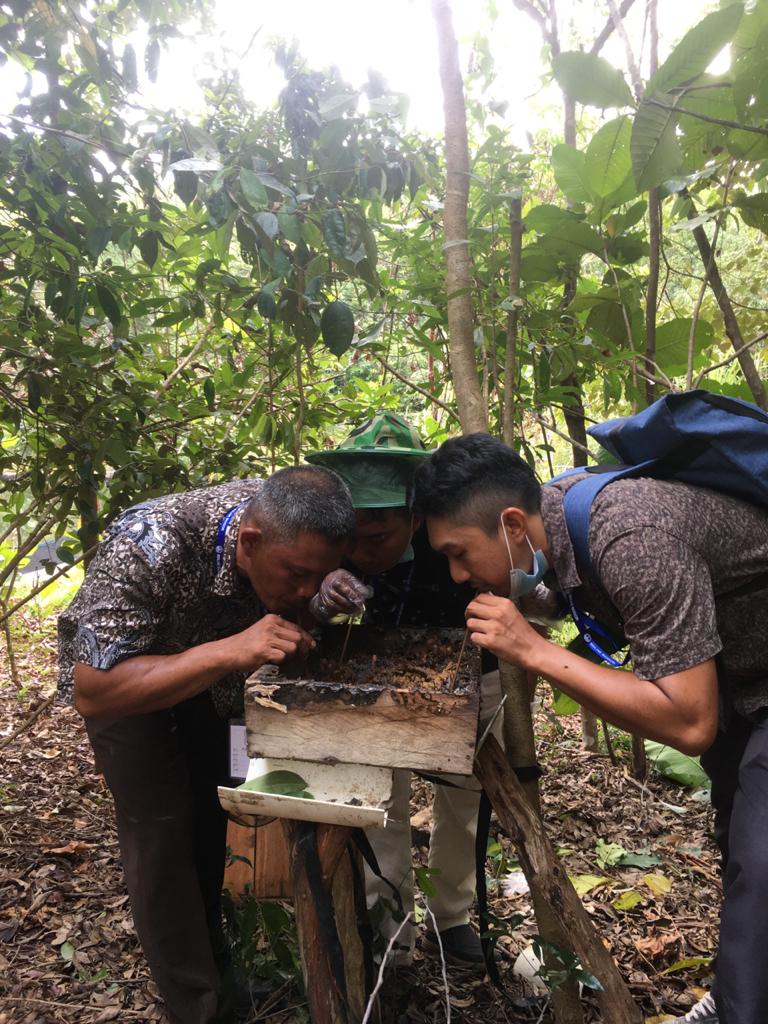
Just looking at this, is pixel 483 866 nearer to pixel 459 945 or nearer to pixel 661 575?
pixel 459 945

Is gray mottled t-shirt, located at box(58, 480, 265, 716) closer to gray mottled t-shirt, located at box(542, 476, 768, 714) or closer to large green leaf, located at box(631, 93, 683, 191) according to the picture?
gray mottled t-shirt, located at box(542, 476, 768, 714)

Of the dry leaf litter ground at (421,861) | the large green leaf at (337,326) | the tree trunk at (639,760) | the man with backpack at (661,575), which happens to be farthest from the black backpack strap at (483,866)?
the tree trunk at (639,760)

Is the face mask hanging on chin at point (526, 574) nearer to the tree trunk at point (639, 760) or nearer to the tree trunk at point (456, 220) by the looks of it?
the tree trunk at point (456, 220)

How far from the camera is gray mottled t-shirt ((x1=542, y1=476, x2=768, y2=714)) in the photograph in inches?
60.0

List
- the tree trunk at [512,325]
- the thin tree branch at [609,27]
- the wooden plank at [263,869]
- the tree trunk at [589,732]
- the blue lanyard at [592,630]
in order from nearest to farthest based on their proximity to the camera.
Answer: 1. the blue lanyard at [592,630]
2. the tree trunk at [512,325]
3. the wooden plank at [263,869]
4. the thin tree branch at [609,27]
5. the tree trunk at [589,732]

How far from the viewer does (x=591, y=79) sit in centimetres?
200

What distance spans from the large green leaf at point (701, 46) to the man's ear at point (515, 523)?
112 centimetres

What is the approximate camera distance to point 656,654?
5.02ft

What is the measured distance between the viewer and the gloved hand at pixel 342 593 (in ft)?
6.46

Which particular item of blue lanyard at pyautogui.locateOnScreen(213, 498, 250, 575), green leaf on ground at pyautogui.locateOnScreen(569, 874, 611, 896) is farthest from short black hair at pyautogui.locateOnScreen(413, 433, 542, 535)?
green leaf on ground at pyautogui.locateOnScreen(569, 874, 611, 896)

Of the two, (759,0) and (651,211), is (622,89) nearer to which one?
(759,0)

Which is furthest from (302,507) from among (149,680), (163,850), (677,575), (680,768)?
(680,768)

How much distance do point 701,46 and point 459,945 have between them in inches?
110

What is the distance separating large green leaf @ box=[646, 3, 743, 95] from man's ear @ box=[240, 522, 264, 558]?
149cm
